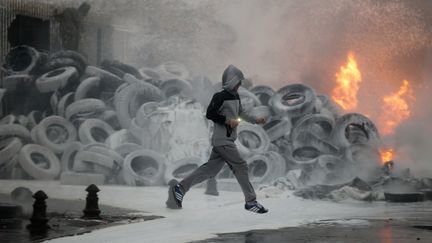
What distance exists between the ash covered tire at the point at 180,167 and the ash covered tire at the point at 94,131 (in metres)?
2.91

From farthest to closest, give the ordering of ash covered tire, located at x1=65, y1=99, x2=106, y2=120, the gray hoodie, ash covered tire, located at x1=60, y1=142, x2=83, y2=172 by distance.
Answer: ash covered tire, located at x1=65, y1=99, x2=106, y2=120
ash covered tire, located at x1=60, y1=142, x2=83, y2=172
the gray hoodie

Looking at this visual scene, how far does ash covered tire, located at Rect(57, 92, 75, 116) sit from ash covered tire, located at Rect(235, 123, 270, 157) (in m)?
5.47

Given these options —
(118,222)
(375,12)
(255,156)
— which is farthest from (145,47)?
(118,222)

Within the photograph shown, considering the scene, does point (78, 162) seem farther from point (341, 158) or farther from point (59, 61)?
point (341, 158)

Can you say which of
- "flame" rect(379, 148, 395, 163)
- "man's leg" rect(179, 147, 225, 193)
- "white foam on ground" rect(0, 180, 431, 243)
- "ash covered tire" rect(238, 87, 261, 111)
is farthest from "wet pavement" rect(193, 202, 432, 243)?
"ash covered tire" rect(238, 87, 261, 111)

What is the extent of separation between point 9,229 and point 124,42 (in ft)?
60.6

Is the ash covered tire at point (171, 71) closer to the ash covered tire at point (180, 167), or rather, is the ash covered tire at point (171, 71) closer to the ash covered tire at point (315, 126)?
the ash covered tire at point (315, 126)

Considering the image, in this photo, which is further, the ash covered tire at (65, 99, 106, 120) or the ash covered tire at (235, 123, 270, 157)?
the ash covered tire at (65, 99, 106, 120)

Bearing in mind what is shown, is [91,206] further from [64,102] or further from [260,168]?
[64,102]

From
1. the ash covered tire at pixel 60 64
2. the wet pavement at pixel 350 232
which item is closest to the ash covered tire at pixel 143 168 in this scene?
the ash covered tire at pixel 60 64

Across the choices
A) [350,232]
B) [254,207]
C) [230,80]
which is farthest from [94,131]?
[350,232]

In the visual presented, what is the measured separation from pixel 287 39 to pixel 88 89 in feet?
28.1

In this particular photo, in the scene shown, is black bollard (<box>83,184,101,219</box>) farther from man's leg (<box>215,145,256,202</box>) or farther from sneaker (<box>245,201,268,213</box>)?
sneaker (<box>245,201,268,213</box>)

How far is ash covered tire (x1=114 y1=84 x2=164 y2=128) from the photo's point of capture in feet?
65.1
